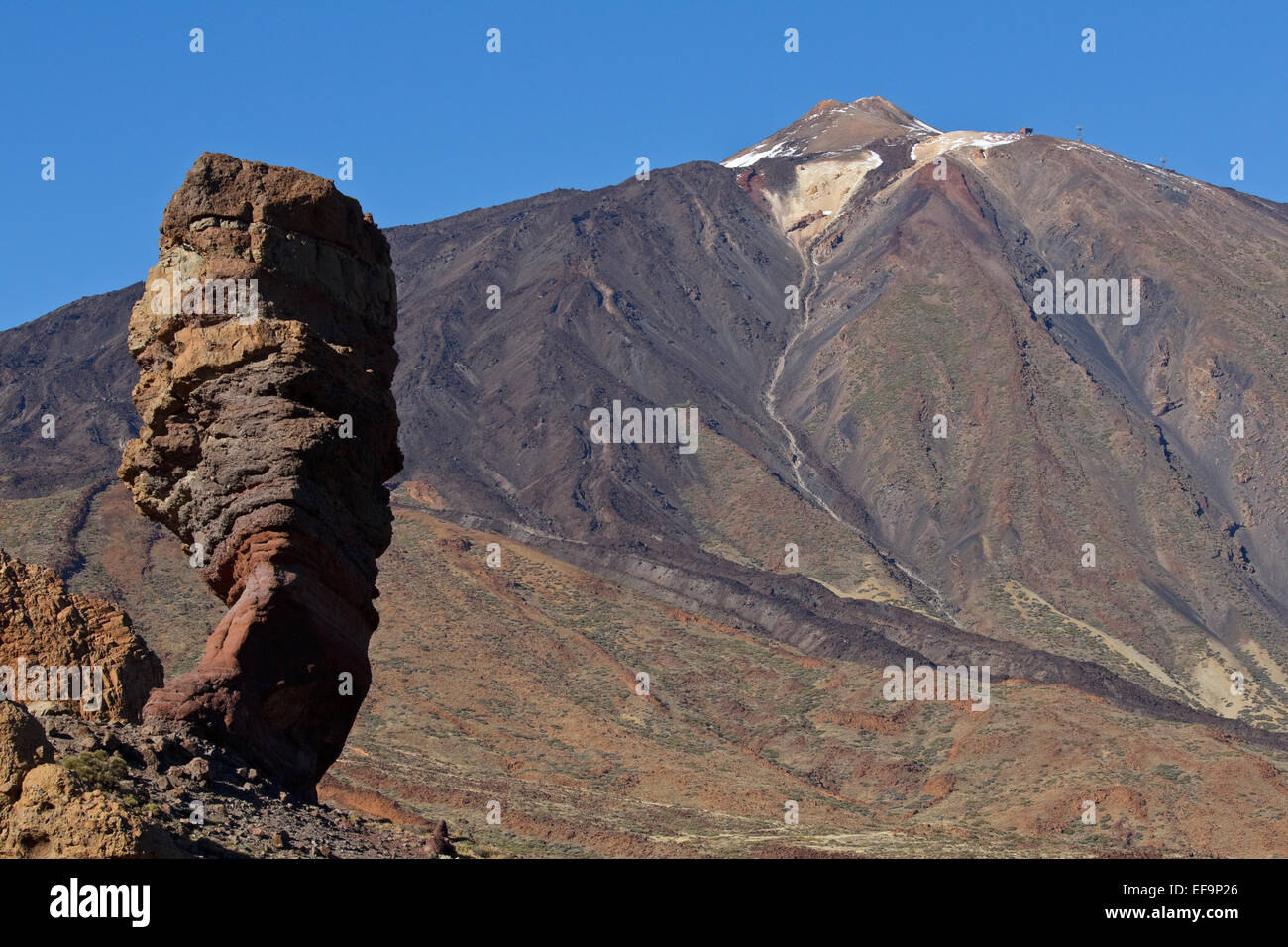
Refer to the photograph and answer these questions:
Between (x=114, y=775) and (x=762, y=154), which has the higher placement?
(x=762, y=154)

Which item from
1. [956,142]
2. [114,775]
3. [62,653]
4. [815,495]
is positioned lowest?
[114,775]

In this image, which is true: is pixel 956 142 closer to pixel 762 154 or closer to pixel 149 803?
pixel 762 154

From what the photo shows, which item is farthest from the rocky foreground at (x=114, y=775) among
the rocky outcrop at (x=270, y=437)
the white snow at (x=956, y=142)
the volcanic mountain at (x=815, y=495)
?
the white snow at (x=956, y=142)

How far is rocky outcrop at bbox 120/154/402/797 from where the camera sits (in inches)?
719

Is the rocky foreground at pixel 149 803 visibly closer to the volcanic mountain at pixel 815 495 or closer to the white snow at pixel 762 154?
the volcanic mountain at pixel 815 495

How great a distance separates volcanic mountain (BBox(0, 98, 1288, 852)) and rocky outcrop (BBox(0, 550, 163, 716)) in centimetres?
2125

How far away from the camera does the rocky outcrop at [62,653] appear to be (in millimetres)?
16125

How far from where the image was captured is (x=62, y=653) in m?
16.5

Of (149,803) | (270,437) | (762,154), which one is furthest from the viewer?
(762,154)

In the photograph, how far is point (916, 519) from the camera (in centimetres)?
11575

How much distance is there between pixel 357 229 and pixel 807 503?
92883 millimetres

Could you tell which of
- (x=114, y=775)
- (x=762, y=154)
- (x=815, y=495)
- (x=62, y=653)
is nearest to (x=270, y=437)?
(x=62, y=653)

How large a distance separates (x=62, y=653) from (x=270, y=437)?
3340 millimetres
